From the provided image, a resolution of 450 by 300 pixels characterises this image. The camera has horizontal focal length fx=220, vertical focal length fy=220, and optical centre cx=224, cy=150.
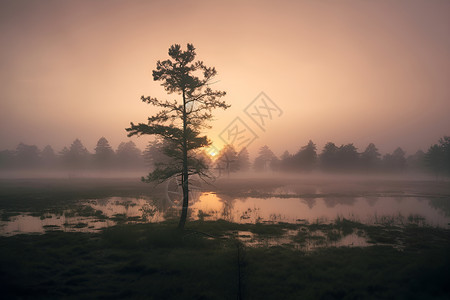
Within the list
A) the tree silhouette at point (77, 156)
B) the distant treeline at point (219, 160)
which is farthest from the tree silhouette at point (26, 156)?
the tree silhouette at point (77, 156)

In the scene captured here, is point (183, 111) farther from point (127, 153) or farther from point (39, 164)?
point (39, 164)

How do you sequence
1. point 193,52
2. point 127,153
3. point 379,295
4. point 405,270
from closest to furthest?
point 379,295 < point 405,270 < point 193,52 < point 127,153

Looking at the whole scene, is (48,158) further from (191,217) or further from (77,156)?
(191,217)

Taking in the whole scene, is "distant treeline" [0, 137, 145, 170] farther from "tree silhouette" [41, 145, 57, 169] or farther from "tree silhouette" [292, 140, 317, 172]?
"tree silhouette" [292, 140, 317, 172]

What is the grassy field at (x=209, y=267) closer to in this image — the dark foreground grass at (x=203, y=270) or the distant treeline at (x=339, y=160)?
the dark foreground grass at (x=203, y=270)

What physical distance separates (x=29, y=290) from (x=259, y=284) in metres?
8.83

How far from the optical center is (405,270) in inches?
382

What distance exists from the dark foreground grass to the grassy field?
0.04 m

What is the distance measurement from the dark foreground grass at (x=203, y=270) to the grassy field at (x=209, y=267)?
0.04 meters

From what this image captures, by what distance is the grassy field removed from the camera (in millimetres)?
8359

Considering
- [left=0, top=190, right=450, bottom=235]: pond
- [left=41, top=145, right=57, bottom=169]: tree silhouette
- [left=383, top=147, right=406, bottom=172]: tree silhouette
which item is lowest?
[left=0, top=190, right=450, bottom=235]: pond

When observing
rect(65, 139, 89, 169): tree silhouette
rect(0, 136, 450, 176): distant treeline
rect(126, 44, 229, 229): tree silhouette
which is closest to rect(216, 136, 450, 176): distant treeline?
rect(0, 136, 450, 176): distant treeline

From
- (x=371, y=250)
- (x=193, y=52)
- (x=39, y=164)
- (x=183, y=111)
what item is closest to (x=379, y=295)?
(x=371, y=250)

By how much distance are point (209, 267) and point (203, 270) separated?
0.38m
